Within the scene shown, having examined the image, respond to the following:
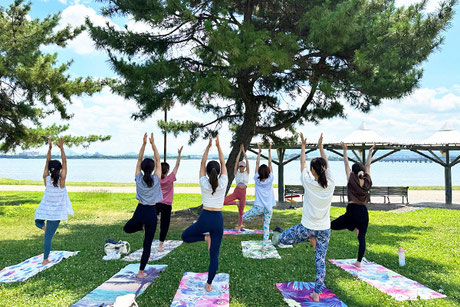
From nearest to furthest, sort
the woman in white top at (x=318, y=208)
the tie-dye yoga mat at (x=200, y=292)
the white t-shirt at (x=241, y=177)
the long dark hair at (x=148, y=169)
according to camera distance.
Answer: the tie-dye yoga mat at (x=200, y=292), the woman in white top at (x=318, y=208), the long dark hair at (x=148, y=169), the white t-shirt at (x=241, y=177)

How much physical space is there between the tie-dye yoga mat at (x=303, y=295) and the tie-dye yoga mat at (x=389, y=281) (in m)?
0.74

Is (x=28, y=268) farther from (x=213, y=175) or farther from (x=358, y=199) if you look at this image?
(x=358, y=199)

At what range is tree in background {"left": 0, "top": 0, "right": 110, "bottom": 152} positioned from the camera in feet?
34.6

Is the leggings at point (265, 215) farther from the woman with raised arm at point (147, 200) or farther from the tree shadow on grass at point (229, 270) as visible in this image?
the woman with raised arm at point (147, 200)

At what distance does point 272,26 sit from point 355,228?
6.14 m

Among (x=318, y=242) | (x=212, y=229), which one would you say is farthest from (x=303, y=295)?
(x=212, y=229)

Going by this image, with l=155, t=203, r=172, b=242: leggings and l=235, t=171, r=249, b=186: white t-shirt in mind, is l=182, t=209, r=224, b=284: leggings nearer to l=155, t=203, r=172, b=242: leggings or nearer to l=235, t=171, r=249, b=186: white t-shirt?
l=155, t=203, r=172, b=242: leggings

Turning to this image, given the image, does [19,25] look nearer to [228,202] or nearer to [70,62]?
[70,62]

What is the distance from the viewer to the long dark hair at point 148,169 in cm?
424

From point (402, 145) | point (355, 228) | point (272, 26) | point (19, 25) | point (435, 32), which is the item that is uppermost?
point (19, 25)

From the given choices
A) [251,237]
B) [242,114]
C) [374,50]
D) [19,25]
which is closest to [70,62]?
[19,25]

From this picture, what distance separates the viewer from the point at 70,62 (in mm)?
12188

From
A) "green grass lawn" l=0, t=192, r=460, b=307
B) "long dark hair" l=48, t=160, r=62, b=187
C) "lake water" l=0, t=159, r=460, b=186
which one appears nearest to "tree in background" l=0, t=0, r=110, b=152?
"green grass lawn" l=0, t=192, r=460, b=307

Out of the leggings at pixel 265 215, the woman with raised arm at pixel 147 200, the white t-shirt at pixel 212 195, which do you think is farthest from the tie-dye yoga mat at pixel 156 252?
the white t-shirt at pixel 212 195
